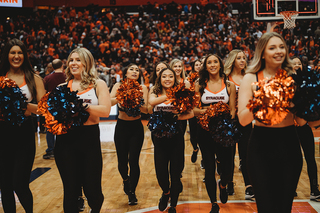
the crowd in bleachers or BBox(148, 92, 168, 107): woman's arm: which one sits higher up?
the crowd in bleachers

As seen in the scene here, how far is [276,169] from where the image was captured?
2041mm

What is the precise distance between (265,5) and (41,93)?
22.8ft

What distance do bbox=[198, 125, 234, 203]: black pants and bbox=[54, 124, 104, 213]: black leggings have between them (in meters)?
1.25

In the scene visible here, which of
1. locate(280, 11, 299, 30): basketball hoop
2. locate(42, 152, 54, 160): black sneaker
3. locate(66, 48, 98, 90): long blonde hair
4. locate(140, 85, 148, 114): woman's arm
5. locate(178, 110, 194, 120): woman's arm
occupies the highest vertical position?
locate(280, 11, 299, 30): basketball hoop

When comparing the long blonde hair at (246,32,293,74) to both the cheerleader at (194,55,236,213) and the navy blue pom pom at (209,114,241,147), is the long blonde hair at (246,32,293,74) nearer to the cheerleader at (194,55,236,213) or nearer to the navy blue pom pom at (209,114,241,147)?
the navy blue pom pom at (209,114,241,147)

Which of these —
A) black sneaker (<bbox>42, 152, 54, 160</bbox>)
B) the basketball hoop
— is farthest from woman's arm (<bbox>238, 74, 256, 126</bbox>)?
the basketball hoop

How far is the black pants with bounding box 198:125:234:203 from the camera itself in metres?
3.31

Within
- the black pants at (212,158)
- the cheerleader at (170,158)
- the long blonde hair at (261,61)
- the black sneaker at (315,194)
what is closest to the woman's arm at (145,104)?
the cheerleader at (170,158)

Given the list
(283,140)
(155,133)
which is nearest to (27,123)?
(155,133)

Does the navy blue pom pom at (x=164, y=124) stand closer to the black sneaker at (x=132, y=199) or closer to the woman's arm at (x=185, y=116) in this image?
the woman's arm at (x=185, y=116)

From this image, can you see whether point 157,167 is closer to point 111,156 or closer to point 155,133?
point 155,133

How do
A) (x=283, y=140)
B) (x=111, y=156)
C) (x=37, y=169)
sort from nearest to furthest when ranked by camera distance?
(x=283, y=140), (x=37, y=169), (x=111, y=156)

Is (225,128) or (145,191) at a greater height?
(225,128)

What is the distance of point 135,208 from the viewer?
11.7 feet
